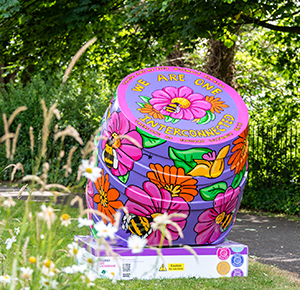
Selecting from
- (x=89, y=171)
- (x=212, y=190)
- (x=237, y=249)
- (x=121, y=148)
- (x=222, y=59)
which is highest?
(x=222, y=59)

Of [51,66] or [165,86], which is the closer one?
[165,86]

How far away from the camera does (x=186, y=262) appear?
381cm

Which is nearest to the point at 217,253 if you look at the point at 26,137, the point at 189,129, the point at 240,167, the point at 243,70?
the point at 240,167

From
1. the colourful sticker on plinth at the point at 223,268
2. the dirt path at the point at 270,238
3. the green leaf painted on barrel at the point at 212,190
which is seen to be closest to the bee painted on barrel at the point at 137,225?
the green leaf painted on barrel at the point at 212,190

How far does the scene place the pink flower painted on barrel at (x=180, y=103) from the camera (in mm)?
3986

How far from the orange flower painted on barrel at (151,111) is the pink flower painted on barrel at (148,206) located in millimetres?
685

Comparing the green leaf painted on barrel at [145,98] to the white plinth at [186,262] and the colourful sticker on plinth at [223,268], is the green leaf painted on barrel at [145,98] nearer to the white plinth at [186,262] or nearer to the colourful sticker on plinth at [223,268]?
the white plinth at [186,262]

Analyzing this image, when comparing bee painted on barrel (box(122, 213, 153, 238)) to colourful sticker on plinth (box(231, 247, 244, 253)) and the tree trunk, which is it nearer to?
colourful sticker on plinth (box(231, 247, 244, 253))

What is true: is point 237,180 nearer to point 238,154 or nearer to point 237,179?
point 237,179

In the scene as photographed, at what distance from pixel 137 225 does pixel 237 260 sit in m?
1.10

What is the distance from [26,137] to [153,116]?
385 inches

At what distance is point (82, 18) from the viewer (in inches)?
305

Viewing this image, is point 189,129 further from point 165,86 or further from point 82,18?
point 82,18

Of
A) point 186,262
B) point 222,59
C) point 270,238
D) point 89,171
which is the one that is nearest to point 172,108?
point 186,262
